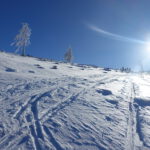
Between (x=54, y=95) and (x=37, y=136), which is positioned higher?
(x=54, y=95)

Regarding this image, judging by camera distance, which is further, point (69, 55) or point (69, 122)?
point (69, 55)

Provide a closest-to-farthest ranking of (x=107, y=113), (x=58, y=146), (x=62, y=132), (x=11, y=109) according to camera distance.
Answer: (x=58, y=146) → (x=62, y=132) → (x=11, y=109) → (x=107, y=113)

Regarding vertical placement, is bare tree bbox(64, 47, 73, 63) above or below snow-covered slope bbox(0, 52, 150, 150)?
above

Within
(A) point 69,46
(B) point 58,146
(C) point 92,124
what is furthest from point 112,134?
(A) point 69,46

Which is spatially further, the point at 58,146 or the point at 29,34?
the point at 29,34

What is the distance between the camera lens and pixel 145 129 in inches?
268

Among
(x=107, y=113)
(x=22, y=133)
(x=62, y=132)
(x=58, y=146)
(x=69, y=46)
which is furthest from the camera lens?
(x=69, y=46)

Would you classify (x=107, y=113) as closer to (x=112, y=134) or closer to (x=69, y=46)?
(x=112, y=134)

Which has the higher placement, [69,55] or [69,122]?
[69,55]

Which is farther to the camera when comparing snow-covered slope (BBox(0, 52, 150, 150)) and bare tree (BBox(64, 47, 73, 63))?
bare tree (BBox(64, 47, 73, 63))

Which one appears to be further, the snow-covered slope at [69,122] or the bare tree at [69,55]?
the bare tree at [69,55]

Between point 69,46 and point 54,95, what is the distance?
2243 inches

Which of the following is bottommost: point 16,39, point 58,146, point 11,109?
point 58,146

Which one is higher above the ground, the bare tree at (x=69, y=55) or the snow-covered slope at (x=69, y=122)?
the bare tree at (x=69, y=55)
